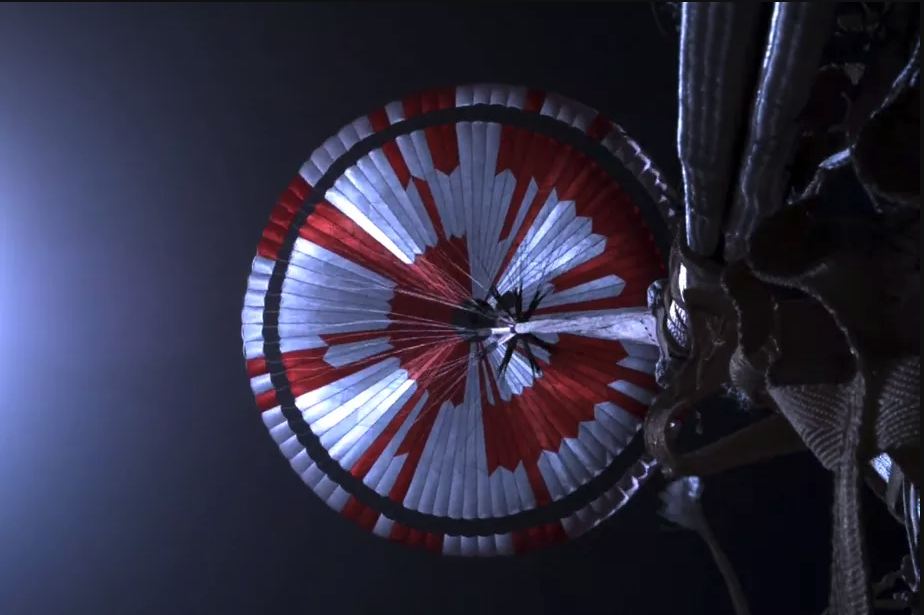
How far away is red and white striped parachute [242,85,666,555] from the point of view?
3.47ft

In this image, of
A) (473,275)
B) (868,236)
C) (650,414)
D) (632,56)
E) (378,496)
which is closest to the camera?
(868,236)

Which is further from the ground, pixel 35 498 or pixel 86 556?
pixel 35 498

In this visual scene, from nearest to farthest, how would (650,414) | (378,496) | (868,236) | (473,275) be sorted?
(868,236) < (650,414) < (473,275) < (378,496)

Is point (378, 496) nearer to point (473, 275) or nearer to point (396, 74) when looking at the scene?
point (473, 275)

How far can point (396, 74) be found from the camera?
149 centimetres

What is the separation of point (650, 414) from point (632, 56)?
980mm

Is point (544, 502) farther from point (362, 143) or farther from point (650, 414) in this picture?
point (362, 143)

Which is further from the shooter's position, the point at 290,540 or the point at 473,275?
the point at 290,540

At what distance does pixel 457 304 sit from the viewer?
1.05 metres

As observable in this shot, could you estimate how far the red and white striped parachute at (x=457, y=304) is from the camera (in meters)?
1.06

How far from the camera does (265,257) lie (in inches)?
43.2

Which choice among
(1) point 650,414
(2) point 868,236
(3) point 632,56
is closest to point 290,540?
(1) point 650,414

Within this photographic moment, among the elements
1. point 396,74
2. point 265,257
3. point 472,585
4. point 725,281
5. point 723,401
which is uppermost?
point 396,74

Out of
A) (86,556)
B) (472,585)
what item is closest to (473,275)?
(472,585)
